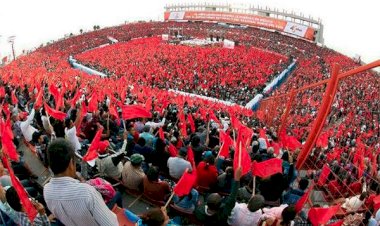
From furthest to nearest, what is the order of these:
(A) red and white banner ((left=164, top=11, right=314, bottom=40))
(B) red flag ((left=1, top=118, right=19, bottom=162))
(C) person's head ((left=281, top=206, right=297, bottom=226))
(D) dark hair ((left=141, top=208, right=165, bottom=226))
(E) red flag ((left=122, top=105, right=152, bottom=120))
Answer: (A) red and white banner ((left=164, top=11, right=314, bottom=40)) → (E) red flag ((left=122, top=105, right=152, bottom=120)) → (B) red flag ((left=1, top=118, right=19, bottom=162)) → (C) person's head ((left=281, top=206, right=297, bottom=226)) → (D) dark hair ((left=141, top=208, right=165, bottom=226))

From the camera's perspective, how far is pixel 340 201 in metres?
5.85

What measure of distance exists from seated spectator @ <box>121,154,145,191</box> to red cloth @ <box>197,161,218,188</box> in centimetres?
87

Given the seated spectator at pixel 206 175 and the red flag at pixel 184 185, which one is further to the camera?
the seated spectator at pixel 206 175

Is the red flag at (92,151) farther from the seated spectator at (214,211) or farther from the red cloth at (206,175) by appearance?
the seated spectator at (214,211)

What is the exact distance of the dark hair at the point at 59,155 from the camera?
2.38 m

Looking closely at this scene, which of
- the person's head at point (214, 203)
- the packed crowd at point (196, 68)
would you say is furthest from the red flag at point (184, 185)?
the packed crowd at point (196, 68)

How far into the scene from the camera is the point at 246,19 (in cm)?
5362

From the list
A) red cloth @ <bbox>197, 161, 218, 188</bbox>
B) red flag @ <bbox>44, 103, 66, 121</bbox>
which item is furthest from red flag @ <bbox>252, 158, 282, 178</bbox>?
red flag @ <bbox>44, 103, 66, 121</bbox>

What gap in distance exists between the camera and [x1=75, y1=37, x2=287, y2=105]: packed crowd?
2638 cm

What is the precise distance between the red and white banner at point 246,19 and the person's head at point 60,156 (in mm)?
48096

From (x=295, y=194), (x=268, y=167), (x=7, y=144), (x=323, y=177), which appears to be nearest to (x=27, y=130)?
(x=7, y=144)

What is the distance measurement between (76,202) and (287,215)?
2.28 m

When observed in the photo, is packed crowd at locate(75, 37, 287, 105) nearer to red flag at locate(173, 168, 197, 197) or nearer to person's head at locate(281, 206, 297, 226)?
red flag at locate(173, 168, 197, 197)

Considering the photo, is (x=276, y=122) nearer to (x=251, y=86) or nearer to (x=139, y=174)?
(x=139, y=174)
